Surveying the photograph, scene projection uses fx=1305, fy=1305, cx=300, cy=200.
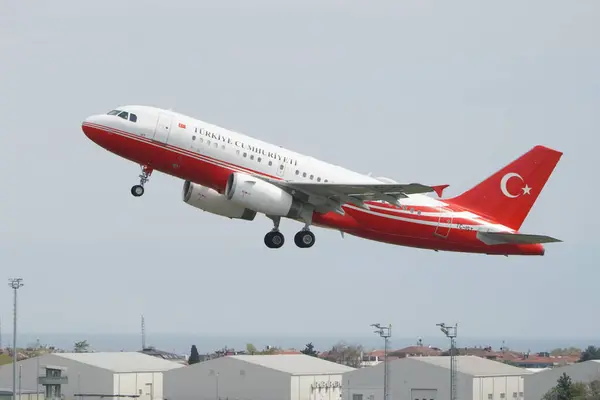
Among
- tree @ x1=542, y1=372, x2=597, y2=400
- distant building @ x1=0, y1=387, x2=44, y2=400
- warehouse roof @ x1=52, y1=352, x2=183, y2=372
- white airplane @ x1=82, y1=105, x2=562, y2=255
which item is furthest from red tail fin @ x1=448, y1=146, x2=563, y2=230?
warehouse roof @ x1=52, y1=352, x2=183, y2=372

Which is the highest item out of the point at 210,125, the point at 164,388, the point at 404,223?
the point at 210,125

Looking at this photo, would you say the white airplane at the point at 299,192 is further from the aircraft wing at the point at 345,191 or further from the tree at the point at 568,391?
the tree at the point at 568,391

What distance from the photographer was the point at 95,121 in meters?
72.7

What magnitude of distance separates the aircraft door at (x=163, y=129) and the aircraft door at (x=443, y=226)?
17.1 m

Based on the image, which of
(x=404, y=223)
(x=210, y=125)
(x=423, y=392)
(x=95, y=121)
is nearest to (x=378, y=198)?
(x=404, y=223)

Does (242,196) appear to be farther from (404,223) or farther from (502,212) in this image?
(502,212)

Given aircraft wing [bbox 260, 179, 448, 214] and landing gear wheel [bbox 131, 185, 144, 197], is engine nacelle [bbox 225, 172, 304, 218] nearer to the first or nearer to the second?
aircraft wing [bbox 260, 179, 448, 214]

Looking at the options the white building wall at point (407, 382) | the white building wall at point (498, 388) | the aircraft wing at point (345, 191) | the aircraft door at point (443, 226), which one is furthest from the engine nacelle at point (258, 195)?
the white building wall at point (498, 388)

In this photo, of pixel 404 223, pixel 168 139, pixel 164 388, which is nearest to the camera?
pixel 168 139

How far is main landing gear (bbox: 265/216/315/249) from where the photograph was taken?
74.4m

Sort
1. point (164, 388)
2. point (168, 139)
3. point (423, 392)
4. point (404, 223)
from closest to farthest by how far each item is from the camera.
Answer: point (168, 139) → point (404, 223) → point (423, 392) → point (164, 388)

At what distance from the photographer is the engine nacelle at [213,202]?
76.9 meters

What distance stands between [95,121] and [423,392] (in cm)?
5753

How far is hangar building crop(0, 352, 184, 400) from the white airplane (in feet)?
168
